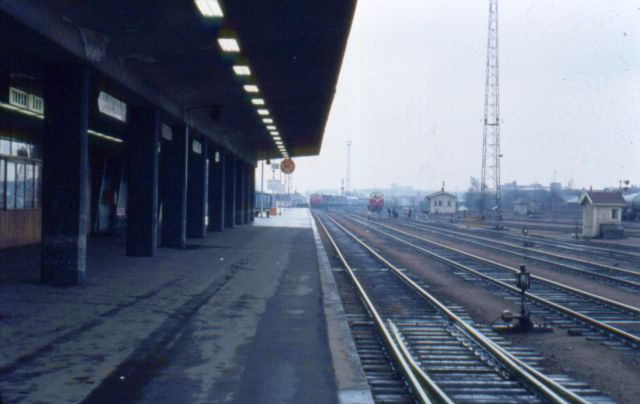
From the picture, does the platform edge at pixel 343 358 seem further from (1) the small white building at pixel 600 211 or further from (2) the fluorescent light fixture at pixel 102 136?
(1) the small white building at pixel 600 211

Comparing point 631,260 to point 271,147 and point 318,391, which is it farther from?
point 271,147

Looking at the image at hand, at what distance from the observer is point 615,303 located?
13398 millimetres

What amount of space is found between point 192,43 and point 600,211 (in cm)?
2964

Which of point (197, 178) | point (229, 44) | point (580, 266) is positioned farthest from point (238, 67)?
point (580, 266)

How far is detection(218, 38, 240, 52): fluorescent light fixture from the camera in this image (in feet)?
49.5

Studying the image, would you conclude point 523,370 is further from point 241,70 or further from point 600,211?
point 600,211

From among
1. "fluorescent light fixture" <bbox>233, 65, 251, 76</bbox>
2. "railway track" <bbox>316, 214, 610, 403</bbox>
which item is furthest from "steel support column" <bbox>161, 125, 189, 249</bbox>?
"railway track" <bbox>316, 214, 610, 403</bbox>

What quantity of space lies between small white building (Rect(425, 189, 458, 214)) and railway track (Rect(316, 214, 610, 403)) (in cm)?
7882

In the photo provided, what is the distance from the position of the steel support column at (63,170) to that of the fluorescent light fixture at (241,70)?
15.1 feet

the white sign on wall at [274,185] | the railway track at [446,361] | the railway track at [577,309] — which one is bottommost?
the railway track at [446,361]

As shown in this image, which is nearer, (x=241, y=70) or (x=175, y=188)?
(x=241, y=70)

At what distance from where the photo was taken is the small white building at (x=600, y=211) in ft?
121

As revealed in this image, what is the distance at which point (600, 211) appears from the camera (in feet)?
124

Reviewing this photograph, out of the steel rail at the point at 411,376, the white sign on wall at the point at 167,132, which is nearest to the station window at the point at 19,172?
the white sign on wall at the point at 167,132
